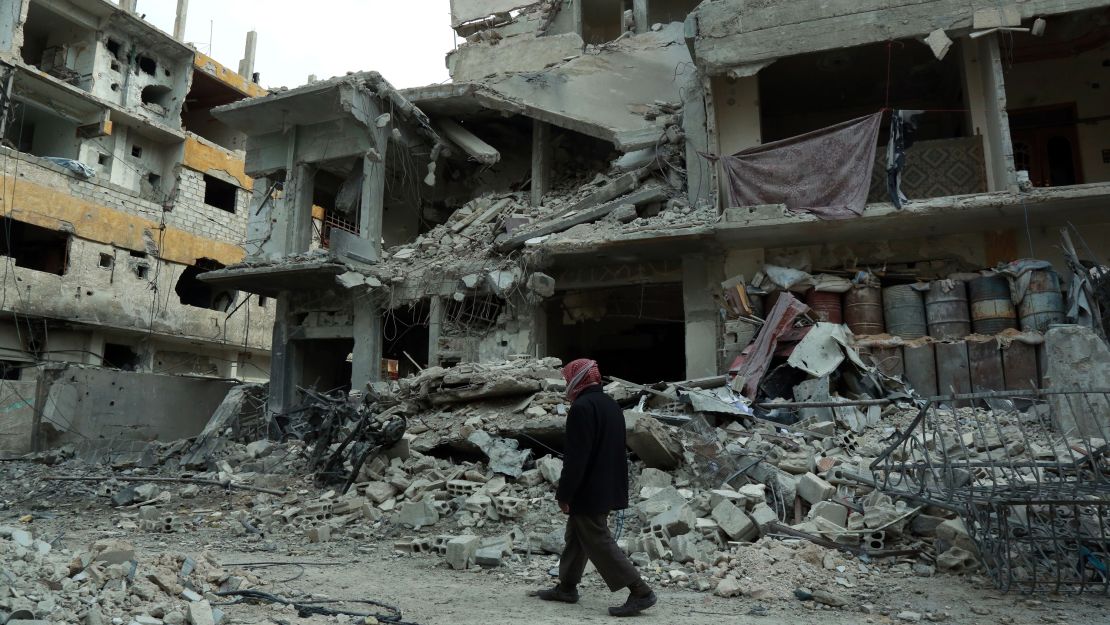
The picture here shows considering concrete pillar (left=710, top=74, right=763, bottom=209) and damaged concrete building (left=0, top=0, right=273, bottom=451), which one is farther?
damaged concrete building (left=0, top=0, right=273, bottom=451)

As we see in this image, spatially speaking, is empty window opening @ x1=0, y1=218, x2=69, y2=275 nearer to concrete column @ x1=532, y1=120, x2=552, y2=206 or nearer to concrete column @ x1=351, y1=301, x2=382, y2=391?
concrete column @ x1=351, y1=301, x2=382, y2=391

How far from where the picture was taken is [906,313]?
446 inches

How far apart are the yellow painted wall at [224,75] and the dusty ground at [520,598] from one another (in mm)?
25498

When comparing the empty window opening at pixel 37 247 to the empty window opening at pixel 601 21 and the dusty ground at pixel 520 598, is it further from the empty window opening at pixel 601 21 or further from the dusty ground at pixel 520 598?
the dusty ground at pixel 520 598

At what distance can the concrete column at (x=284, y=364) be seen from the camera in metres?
16.5

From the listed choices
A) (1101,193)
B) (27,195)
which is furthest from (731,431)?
(27,195)

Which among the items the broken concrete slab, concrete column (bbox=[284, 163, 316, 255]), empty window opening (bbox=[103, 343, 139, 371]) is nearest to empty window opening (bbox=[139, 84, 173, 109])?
empty window opening (bbox=[103, 343, 139, 371])

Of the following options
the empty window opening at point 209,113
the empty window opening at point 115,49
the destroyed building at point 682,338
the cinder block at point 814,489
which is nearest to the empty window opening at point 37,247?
the empty window opening at point 115,49

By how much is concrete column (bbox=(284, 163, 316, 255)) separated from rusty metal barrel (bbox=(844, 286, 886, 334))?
1154 centimetres

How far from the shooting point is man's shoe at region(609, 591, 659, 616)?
438 cm

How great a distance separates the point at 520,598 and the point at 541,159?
1268cm

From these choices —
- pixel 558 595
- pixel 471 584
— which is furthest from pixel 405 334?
pixel 558 595

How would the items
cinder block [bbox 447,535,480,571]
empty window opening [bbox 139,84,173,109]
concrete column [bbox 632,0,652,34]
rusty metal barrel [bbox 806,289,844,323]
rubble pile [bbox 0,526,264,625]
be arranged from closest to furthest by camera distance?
rubble pile [bbox 0,526,264,625]
cinder block [bbox 447,535,480,571]
rusty metal barrel [bbox 806,289,844,323]
concrete column [bbox 632,0,652,34]
empty window opening [bbox 139,84,173,109]

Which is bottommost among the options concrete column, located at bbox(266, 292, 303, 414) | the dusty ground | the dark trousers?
the dusty ground
